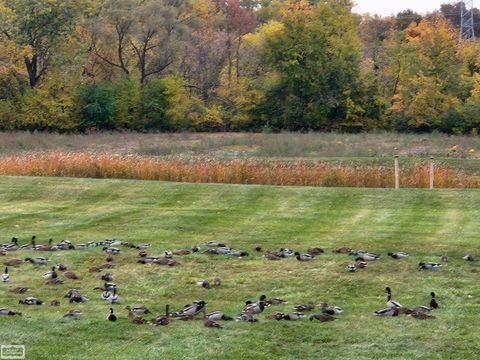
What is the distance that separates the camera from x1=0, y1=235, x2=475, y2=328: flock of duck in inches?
437

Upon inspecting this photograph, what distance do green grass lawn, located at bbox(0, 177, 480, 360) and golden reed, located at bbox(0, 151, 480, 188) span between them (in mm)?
2519

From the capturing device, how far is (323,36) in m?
64.9

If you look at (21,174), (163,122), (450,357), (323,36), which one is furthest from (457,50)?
(450,357)

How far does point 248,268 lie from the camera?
14.7 metres

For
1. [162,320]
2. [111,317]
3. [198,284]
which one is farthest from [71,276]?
[162,320]

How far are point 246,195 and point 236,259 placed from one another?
7898 millimetres

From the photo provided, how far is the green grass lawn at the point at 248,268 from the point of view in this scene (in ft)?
33.0

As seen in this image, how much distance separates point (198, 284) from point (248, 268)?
5.39ft

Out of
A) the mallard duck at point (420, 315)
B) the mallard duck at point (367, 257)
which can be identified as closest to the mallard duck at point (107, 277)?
the mallard duck at point (367, 257)

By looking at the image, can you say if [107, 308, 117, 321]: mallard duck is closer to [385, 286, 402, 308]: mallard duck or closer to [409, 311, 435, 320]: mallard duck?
[385, 286, 402, 308]: mallard duck

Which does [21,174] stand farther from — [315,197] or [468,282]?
[468,282]

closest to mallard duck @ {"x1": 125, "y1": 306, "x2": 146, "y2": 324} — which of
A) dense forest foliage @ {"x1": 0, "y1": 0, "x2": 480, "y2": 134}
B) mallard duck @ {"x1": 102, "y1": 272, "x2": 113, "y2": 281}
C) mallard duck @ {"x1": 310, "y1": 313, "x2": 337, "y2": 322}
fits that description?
mallard duck @ {"x1": 310, "y1": 313, "x2": 337, "y2": 322}

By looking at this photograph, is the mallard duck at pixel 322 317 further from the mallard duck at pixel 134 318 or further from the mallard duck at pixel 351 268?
the mallard duck at pixel 351 268

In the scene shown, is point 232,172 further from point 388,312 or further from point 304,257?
point 388,312
